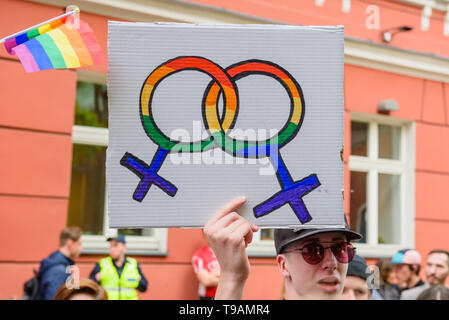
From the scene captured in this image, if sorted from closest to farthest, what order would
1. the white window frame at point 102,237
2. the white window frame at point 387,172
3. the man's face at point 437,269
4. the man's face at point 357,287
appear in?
the man's face at point 357,287 < the man's face at point 437,269 < the white window frame at point 102,237 < the white window frame at point 387,172

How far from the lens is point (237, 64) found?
6.04 feet

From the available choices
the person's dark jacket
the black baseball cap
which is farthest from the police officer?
the black baseball cap

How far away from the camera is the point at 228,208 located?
1.76m

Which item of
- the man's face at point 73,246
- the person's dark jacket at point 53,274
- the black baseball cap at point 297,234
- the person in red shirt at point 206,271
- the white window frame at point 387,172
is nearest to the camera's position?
the black baseball cap at point 297,234

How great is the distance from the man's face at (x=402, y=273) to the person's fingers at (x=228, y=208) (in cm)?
432

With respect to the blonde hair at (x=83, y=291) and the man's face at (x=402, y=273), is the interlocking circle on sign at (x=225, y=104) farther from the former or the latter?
the man's face at (x=402, y=273)

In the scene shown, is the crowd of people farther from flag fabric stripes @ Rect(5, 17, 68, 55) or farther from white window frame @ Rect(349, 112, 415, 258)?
white window frame @ Rect(349, 112, 415, 258)

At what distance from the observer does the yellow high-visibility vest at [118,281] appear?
586cm

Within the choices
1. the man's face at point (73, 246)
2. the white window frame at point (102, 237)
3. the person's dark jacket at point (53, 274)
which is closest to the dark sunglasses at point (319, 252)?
the person's dark jacket at point (53, 274)

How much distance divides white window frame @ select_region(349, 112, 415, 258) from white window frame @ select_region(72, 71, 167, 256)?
2756 millimetres

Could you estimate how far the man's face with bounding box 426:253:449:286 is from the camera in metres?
5.41

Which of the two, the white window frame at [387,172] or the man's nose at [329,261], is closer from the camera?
the man's nose at [329,261]
